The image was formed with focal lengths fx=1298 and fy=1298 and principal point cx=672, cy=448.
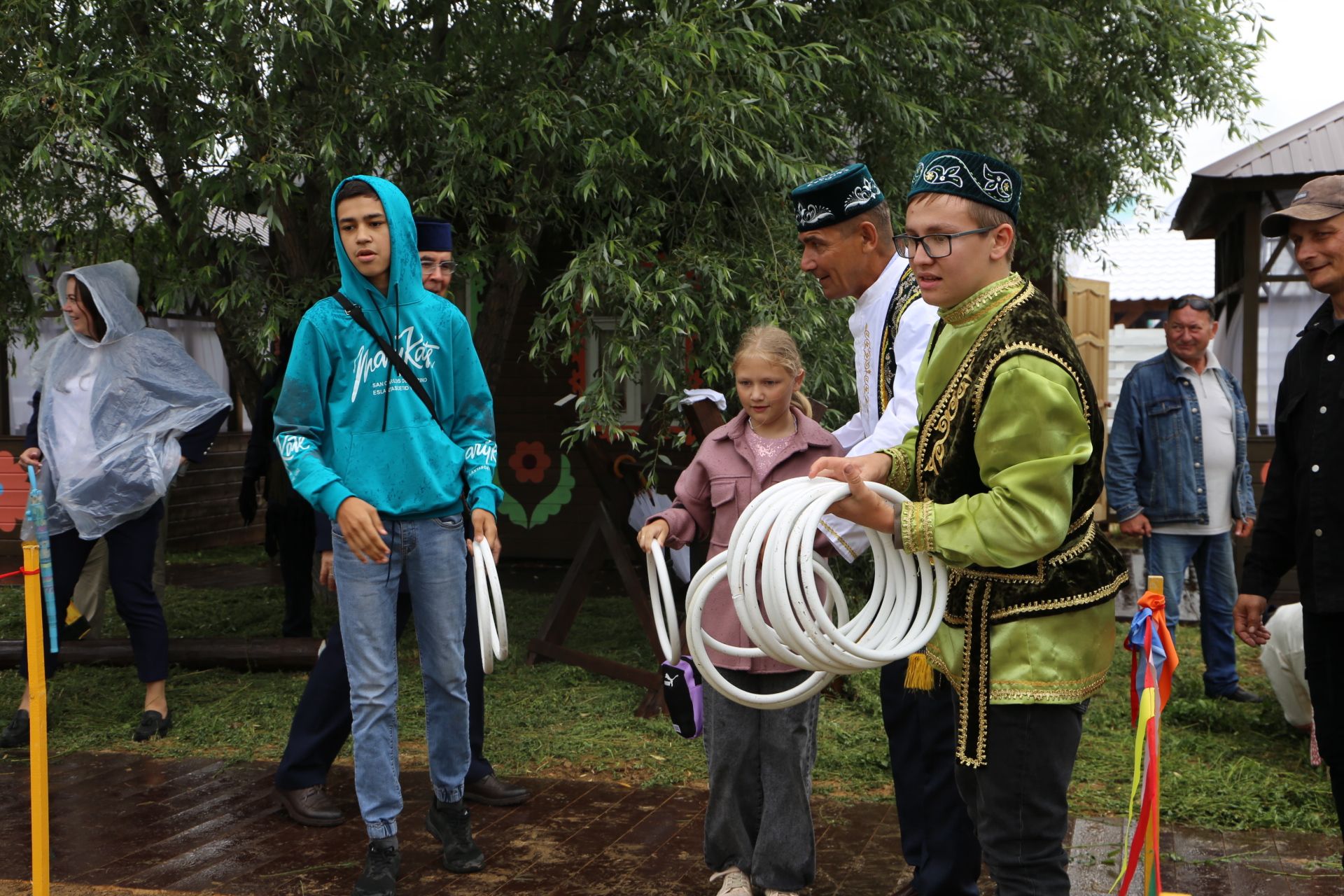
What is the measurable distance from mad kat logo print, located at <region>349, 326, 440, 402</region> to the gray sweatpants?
1.30 metres

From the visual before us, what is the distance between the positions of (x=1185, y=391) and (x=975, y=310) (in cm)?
432

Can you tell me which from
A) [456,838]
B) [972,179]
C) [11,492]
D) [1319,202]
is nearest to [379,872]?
[456,838]

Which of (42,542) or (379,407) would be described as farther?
(42,542)

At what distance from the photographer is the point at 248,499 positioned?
7.52 m

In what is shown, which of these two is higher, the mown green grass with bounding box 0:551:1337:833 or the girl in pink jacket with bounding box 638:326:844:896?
the girl in pink jacket with bounding box 638:326:844:896

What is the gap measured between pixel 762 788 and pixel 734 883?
0.27 m

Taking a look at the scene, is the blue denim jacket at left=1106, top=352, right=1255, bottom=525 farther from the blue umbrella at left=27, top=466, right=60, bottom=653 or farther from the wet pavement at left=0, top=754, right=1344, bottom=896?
the blue umbrella at left=27, top=466, right=60, bottom=653

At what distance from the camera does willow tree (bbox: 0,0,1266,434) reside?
566cm

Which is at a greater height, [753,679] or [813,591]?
[813,591]

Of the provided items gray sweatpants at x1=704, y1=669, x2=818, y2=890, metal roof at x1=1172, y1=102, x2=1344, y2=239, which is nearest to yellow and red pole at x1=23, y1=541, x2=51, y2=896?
gray sweatpants at x1=704, y1=669, x2=818, y2=890

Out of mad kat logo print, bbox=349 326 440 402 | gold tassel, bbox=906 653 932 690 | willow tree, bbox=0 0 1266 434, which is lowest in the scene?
gold tassel, bbox=906 653 932 690

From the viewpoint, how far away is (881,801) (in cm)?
473

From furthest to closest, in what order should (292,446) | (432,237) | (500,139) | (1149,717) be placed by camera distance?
(500,139) → (432,237) → (292,446) → (1149,717)

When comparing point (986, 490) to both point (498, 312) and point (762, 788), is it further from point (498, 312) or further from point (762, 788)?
point (498, 312)
